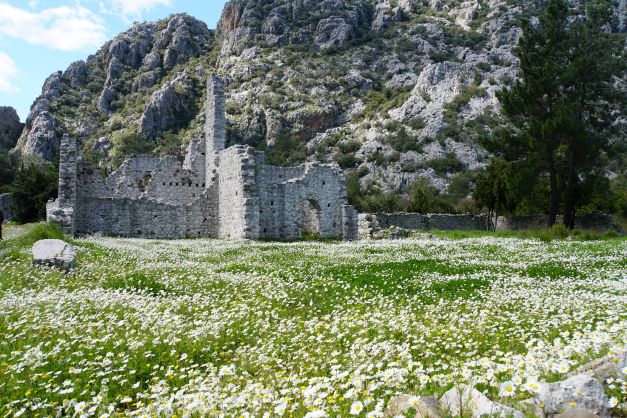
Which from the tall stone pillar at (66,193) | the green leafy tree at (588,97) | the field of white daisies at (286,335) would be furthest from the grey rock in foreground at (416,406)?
the green leafy tree at (588,97)

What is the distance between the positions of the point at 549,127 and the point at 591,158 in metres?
5.76

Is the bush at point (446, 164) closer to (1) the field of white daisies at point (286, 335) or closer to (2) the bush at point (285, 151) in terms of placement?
(2) the bush at point (285, 151)

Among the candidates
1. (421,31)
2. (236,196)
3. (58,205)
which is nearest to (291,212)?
(236,196)

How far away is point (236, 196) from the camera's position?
96.2 feet

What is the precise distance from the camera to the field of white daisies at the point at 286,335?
411 cm

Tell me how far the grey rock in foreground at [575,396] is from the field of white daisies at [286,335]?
0.35ft

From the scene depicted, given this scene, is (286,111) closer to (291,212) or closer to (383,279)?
(291,212)

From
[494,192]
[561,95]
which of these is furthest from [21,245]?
[494,192]

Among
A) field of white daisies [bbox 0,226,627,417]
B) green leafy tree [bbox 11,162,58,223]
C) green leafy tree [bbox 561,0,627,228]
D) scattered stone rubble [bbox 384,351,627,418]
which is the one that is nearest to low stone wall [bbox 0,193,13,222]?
green leafy tree [bbox 11,162,58,223]

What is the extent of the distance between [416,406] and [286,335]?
350 centimetres

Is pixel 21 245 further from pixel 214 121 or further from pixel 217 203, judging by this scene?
pixel 214 121

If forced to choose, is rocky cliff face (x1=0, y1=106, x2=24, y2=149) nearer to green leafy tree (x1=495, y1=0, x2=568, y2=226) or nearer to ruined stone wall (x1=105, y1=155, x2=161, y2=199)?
ruined stone wall (x1=105, y1=155, x2=161, y2=199)

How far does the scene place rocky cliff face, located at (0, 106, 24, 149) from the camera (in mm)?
98069

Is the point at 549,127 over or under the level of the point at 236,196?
over
